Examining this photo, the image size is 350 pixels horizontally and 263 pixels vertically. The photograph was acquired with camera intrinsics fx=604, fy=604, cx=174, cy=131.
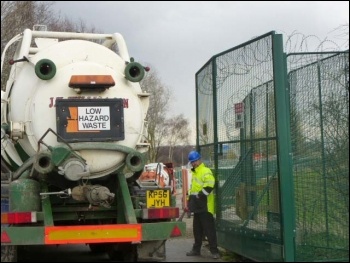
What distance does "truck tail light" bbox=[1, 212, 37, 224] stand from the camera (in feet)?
22.9

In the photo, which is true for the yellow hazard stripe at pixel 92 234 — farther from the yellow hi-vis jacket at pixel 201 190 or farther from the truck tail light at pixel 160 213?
the yellow hi-vis jacket at pixel 201 190

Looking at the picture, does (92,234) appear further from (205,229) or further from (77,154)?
(205,229)

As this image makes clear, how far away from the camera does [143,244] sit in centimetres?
777

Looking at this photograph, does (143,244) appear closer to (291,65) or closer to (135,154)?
(135,154)

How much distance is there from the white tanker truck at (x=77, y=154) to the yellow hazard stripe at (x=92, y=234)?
0.04ft

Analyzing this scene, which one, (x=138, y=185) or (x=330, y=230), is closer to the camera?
(x=330, y=230)

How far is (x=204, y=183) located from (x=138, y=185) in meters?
0.98

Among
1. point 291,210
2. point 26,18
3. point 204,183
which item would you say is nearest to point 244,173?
point 204,183

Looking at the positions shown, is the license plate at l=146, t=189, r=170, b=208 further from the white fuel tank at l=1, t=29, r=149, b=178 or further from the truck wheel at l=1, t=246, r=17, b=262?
the truck wheel at l=1, t=246, r=17, b=262

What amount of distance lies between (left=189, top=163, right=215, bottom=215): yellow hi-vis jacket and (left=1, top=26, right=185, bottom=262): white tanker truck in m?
0.93

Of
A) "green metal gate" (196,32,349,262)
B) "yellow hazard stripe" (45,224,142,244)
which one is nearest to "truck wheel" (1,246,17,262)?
"yellow hazard stripe" (45,224,142,244)

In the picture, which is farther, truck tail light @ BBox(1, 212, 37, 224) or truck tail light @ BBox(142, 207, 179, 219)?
truck tail light @ BBox(142, 207, 179, 219)

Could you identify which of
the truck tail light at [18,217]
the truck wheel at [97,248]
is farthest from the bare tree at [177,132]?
the truck tail light at [18,217]

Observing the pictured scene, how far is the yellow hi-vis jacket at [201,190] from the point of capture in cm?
869
